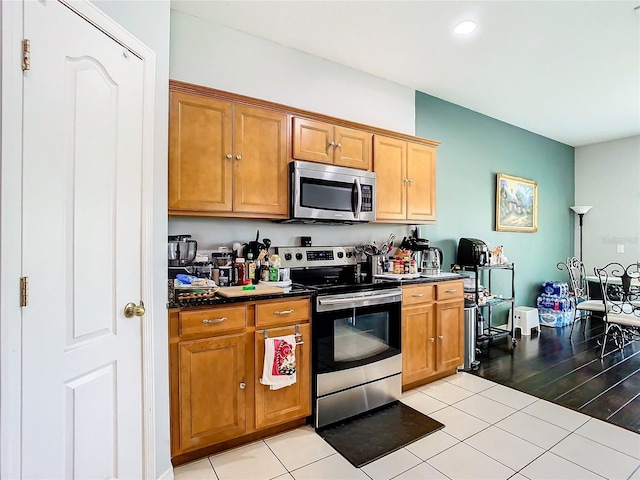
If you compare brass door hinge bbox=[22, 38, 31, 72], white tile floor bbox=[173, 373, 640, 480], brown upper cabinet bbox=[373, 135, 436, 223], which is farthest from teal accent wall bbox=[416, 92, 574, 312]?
brass door hinge bbox=[22, 38, 31, 72]

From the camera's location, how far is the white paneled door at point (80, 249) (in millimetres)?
1144

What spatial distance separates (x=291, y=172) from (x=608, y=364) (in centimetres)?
371

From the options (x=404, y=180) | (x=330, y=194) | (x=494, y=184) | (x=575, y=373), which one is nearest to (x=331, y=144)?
(x=330, y=194)

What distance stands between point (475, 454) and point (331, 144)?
2350 mm

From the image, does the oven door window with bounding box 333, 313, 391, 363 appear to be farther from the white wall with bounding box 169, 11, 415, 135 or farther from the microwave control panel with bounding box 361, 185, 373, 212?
the white wall with bounding box 169, 11, 415, 135

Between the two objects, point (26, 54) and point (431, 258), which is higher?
point (26, 54)

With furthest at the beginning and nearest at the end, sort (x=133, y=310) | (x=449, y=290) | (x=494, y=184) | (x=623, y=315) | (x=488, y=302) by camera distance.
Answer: (x=494, y=184), (x=488, y=302), (x=623, y=315), (x=449, y=290), (x=133, y=310)

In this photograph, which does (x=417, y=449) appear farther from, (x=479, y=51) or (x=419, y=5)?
(x=479, y=51)

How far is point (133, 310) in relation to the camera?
5.04ft

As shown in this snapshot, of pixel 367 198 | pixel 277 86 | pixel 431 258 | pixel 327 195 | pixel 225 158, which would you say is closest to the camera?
pixel 225 158

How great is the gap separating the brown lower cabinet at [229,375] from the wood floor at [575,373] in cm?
204

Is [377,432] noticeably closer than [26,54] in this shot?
No

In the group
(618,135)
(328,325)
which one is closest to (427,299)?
(328,325)

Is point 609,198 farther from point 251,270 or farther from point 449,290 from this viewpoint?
point 251,270
